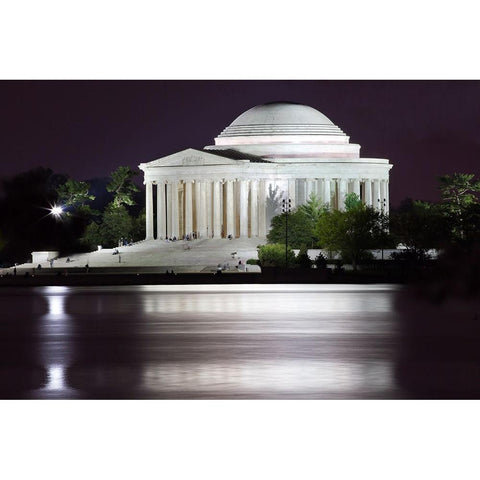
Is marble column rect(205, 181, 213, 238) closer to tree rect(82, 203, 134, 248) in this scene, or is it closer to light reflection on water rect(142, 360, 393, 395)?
tree rect(82, 203, 134, 248)

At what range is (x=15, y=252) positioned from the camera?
463 feet

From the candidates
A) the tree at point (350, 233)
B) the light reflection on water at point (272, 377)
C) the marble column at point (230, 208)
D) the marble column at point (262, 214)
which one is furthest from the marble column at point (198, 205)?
the light reflection on water at point (272, 377)

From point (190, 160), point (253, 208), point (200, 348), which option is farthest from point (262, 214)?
point (200, 348)

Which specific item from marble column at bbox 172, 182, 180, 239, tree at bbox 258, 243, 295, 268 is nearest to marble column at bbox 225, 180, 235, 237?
marble column at bbox 172, 182, 180, 239

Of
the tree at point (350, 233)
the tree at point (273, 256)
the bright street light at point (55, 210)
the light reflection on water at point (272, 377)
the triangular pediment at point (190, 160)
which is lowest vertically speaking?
the light reflection on water at point (272, 377)

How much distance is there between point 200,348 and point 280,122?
486 ft

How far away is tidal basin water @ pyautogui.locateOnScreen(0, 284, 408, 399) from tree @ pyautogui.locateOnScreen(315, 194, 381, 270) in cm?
5927

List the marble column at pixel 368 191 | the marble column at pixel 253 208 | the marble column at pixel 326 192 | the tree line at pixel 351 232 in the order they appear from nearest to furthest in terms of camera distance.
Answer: the tree line at pixel 351 232
the marble column at pixel 253 208
the marble column at pixel 326 192
the marble column at pixel 368 191

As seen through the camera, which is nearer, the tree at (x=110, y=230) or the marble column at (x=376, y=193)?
the tree at (x=110, y=230)

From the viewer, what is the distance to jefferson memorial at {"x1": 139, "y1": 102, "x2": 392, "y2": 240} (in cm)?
17325

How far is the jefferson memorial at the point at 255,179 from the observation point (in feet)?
568

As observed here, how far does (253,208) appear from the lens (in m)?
174

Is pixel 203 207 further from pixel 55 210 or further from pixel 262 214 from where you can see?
pixel 55 210

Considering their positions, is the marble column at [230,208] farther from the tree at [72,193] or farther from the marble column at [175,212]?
the tree at [72,193]
